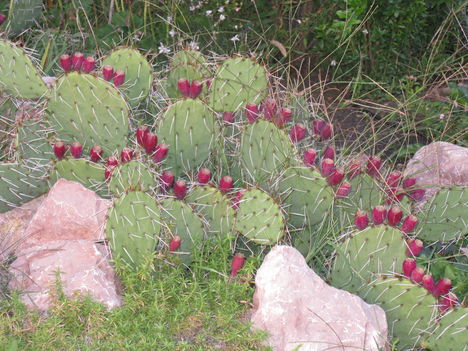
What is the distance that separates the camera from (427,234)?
11.8ft

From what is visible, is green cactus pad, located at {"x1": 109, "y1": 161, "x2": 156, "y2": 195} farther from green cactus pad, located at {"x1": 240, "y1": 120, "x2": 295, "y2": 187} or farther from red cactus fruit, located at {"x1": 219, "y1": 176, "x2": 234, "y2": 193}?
green cactus pad, located at {"x1": 240, "y1": 120, "x2": 295, "y2": 187}

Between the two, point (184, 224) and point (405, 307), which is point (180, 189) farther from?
point (405, 307)

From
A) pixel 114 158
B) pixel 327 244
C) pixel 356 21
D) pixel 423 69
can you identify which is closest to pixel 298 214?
pixel 327 244

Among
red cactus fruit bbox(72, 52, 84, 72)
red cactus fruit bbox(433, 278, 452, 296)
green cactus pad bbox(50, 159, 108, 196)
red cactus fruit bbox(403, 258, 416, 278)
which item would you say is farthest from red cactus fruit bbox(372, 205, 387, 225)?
red cactus fruit bbox(72, 52, 84, 72)

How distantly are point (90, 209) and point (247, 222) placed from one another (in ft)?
1.98

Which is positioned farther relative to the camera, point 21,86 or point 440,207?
point 21,86

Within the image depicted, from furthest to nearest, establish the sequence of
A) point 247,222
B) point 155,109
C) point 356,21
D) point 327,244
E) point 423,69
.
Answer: point 423,69, point 356,21, point 155,109, point 327,244, point 247,222

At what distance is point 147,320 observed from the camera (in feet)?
9.66

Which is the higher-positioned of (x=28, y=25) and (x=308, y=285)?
(x=308, y=285)

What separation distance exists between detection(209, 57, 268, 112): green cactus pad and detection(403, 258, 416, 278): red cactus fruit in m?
1.24

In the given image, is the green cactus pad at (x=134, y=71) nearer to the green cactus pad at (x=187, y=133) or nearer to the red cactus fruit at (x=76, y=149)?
the green cactus pad at (x=187, y=133)

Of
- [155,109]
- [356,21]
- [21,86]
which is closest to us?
[21,86]

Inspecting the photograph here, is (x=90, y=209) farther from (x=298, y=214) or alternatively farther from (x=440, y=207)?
(x=440, y=207)

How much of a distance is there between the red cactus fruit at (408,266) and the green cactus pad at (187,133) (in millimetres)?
1029
